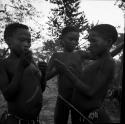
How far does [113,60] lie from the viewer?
1.99 meters

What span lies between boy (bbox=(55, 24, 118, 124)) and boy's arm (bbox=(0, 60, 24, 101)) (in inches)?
13.6

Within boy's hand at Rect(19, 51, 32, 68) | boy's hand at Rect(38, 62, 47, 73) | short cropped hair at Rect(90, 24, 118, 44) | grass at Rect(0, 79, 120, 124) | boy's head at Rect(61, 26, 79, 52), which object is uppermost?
boy's head at Rect(61, 26, 79, 52)

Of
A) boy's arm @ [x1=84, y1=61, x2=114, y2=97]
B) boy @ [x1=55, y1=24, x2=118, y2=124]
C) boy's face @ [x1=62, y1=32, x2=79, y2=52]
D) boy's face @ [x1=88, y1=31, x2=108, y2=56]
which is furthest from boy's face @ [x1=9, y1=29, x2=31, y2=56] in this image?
boy's face @ [x1=62, y1=32, x2=79, y2=52]

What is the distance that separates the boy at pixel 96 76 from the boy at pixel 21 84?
36cm

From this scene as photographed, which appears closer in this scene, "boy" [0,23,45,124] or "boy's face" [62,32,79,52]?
"boy" [0,23,45,124]

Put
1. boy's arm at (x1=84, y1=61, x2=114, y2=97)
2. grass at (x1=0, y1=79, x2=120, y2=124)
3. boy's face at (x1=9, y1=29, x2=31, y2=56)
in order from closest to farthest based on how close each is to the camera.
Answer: boy's arm at (x1=84, y1=61, x2=114, y2=97), grass at (x1=0, y1=79, x2=120, y2=124), boy's face at (x1=9, y1=29, x2=31, y2=56)

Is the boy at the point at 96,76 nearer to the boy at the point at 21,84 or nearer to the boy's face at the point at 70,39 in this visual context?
the boy at the point at 21,84

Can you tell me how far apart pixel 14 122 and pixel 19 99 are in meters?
0.21

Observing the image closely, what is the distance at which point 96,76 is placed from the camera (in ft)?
6.56

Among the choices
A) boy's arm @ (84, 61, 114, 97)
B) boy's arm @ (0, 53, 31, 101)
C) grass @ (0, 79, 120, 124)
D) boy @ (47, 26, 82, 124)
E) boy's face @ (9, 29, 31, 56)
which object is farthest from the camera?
boy @ (47, 26, 82, 124)

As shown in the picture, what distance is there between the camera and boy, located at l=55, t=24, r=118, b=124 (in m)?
1.96

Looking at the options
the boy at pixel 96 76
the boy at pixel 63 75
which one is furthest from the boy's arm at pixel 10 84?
the boy at pixel 63 75

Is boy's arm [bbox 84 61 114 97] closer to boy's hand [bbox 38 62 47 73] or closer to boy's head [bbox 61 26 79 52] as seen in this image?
boy's hand [bbox 38 62 47 73]

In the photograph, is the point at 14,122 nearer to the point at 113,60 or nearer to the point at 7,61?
the point at 7,61
